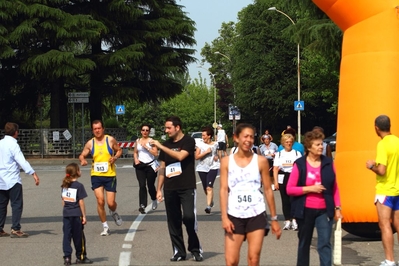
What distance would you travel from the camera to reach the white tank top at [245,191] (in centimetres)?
771

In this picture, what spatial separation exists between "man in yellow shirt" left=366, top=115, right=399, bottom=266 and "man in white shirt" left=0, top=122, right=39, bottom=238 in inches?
221

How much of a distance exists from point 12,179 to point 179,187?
3614mm

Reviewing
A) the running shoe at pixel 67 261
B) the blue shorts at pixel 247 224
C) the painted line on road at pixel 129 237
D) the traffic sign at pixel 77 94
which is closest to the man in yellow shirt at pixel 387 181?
the blue shorts at pixel 247 224

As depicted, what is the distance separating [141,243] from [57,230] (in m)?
2.29

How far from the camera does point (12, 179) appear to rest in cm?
1327

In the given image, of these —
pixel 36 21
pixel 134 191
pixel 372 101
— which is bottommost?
pixel 134 191

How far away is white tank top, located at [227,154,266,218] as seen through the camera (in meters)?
7.71

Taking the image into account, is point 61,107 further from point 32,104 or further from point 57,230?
point 57,230

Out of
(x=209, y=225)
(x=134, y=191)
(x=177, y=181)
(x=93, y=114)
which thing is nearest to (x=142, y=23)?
(x=93, y=114)

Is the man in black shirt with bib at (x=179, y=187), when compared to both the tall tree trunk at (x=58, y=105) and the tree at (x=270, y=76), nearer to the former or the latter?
the tall tree trunk at (x=58, y=105)

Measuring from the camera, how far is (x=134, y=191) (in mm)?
22750

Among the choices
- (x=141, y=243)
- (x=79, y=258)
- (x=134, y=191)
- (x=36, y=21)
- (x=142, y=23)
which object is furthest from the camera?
(x=142, y=23)

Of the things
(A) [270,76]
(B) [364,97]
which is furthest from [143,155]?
(A) [270,76]

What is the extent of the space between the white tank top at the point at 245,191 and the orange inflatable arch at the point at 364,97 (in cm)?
488
